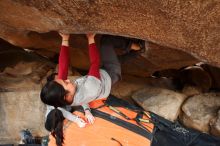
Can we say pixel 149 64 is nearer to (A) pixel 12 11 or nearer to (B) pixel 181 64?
(B) pixel 181 64

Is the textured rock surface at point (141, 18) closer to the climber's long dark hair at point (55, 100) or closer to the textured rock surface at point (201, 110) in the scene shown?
the climber's long dark hair at point (55, 100)

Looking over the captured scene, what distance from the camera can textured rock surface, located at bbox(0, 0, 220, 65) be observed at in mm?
3410

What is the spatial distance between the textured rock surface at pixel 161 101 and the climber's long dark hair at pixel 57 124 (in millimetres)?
1869

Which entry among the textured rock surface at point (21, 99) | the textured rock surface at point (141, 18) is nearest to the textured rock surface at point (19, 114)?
the textured rock surface at point (21, 99)

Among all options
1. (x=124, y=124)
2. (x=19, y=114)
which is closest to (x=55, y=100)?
(x=124, y=124)

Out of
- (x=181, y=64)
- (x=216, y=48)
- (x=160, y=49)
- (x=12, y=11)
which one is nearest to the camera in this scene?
(x=216, y=48)

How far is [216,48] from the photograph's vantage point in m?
3.83

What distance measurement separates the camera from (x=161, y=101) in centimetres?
550

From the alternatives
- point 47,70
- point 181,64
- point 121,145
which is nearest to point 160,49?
point 181,64

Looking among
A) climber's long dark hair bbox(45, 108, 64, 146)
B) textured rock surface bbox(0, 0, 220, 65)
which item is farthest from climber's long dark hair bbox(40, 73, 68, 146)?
textured rock surface bbox(0, 0, 220, 65)

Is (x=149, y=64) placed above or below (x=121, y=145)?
above

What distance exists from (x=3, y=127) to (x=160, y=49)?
2842 millimetres

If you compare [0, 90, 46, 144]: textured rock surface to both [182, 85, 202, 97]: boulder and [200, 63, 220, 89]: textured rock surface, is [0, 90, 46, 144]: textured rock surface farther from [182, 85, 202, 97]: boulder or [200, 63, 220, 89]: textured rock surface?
[200, 63, 220, 89]: textured rock surface

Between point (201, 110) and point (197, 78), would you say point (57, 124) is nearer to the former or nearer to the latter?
point (201, 110)
